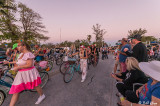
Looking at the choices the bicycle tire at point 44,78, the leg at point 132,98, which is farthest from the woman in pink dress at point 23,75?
the leg at point 132,98

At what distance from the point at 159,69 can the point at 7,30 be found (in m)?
20.6

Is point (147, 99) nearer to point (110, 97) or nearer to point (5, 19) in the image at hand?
point (110, 97)

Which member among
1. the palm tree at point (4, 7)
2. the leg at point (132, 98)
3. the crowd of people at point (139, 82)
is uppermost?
the palm tree at point (4, 7)

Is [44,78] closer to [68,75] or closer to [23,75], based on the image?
[68,75]

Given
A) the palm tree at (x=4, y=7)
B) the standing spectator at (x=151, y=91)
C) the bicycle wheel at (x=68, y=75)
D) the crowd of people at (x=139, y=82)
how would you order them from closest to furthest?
the standing spectator at (x=151, y=91), the crowd of people at (x=139, y=82), the bicycle wheel at (x=68, y=75), the palm tree at (x=4, y=7)

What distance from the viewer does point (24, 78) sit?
1.99 meters

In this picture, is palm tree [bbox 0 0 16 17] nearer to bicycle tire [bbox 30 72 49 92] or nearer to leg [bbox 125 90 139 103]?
bicycle tire [bbox 30 72 49 92]

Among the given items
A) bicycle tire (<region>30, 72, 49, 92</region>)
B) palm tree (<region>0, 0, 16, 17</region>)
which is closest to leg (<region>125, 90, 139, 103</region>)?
bicycle tire (<region>30, 72, 49, 92</region>)

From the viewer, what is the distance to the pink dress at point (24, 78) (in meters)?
1.88

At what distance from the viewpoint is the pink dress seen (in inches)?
74.2

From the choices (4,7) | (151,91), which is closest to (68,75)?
(151,91)

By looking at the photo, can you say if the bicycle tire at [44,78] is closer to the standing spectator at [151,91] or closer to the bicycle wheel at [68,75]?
the bicycle wheel at [68,75]

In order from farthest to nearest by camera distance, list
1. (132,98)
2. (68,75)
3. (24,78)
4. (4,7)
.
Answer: (4,7) < (68,75) < (24,78) < (132,98)

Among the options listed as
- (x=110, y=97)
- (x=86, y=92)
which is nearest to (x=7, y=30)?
(x=86, y=92)
